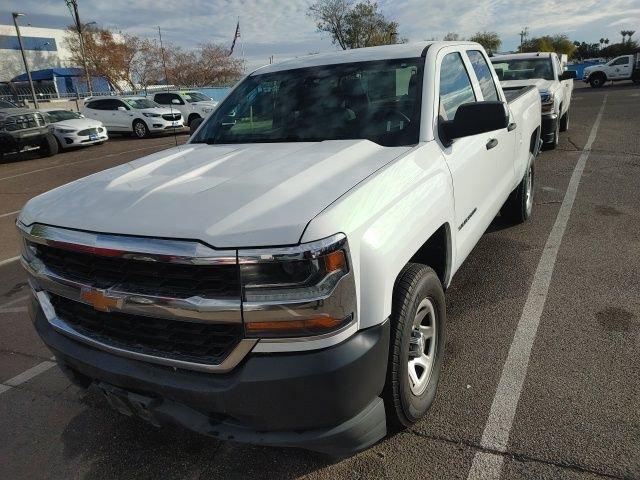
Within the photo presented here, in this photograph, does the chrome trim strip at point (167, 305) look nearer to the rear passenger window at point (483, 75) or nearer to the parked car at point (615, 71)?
the rear passenger window at point (483, 75)

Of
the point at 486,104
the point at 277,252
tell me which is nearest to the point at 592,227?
the point at 486,104

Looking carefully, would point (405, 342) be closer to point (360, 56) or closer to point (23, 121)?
point (360, 56)

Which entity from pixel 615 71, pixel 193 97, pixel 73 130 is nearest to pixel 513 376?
pixel 73 130

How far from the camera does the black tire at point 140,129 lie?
21.0 meters

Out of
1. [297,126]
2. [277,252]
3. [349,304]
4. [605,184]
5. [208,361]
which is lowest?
[605,184]

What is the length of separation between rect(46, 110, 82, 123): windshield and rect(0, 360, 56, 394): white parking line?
54.5 feet

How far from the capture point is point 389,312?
2.08 metres

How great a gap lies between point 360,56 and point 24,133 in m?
14.5

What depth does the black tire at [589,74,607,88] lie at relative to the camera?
34750 mm

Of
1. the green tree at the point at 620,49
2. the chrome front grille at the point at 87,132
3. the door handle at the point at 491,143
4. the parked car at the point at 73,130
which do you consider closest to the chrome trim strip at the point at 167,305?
the door handle at the point at 491,143

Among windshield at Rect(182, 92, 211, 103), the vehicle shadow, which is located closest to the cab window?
windshield at Rect(182, 92, 211, 103)

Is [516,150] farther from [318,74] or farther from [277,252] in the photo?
[277,252]

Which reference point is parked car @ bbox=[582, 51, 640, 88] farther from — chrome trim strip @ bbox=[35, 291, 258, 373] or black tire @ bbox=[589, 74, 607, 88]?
chrome trim strip @ bbox=[35, 291, 258, 373]

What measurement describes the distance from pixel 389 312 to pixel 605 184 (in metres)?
6.68
